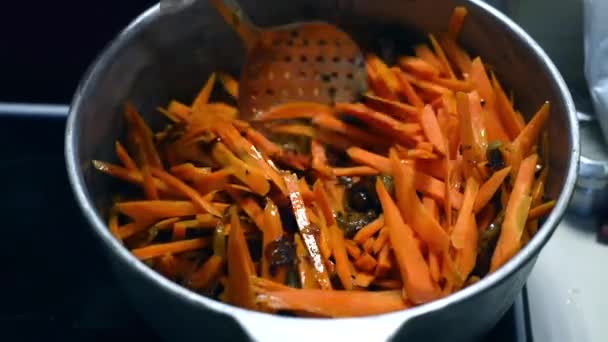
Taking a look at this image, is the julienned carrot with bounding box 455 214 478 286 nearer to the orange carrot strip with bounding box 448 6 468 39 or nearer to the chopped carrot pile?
the chopped carrot pile

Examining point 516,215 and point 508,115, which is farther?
point 508,115

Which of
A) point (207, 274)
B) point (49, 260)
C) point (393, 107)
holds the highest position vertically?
point (393, 107)

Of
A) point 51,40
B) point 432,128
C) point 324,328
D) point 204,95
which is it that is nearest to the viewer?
point 324,328

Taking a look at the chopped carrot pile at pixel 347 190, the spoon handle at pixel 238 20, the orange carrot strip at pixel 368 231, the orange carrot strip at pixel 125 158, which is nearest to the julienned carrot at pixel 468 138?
the chopped carrot pile at pixel 347 190

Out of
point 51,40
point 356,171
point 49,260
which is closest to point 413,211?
point 356,171

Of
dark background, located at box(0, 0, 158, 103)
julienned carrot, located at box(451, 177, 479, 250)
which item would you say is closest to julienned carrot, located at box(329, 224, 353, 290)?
julienned carrot, located at box(451, 177, 479, 250)

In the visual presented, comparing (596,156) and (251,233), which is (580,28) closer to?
(596,156)

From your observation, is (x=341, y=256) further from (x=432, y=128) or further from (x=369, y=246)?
(x=432, y=128)

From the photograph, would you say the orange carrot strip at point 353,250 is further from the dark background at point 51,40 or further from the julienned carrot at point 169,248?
the dark background at point 51,40
